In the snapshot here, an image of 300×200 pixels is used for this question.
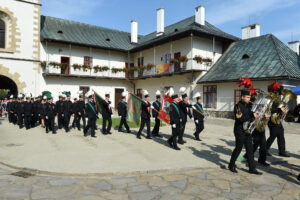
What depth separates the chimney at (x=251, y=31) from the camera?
25.3 m

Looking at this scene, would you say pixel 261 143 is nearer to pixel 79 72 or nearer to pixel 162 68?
pixel 162 68

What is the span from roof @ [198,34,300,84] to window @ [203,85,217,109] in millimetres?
1005

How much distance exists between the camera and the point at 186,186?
4543mm

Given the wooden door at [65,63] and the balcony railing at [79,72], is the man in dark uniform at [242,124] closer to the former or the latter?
the balcony railing at [79,72]

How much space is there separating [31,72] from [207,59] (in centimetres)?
Answer: 1685

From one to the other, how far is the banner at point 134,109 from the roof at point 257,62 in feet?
36.6

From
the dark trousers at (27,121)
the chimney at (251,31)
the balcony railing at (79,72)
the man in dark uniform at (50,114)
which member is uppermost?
the chimney at (251,31)

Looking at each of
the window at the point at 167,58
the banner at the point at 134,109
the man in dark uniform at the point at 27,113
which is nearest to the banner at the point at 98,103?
the banner at the point at 134,109

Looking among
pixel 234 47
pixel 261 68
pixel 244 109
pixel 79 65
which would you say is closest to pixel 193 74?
pixel 234 47

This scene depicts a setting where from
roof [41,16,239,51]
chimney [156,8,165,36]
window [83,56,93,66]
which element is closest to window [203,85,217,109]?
roof [41,16,239,51]

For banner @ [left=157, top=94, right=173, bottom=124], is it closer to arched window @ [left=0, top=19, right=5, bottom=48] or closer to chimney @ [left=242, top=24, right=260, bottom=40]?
chimney @ [left=242, top=24, right=260, bottom=40]

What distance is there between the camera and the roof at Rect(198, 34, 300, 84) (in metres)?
17.6

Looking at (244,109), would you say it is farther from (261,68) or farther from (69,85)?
(69,85)

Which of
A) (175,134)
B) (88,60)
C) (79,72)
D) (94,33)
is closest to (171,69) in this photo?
(88,60)
